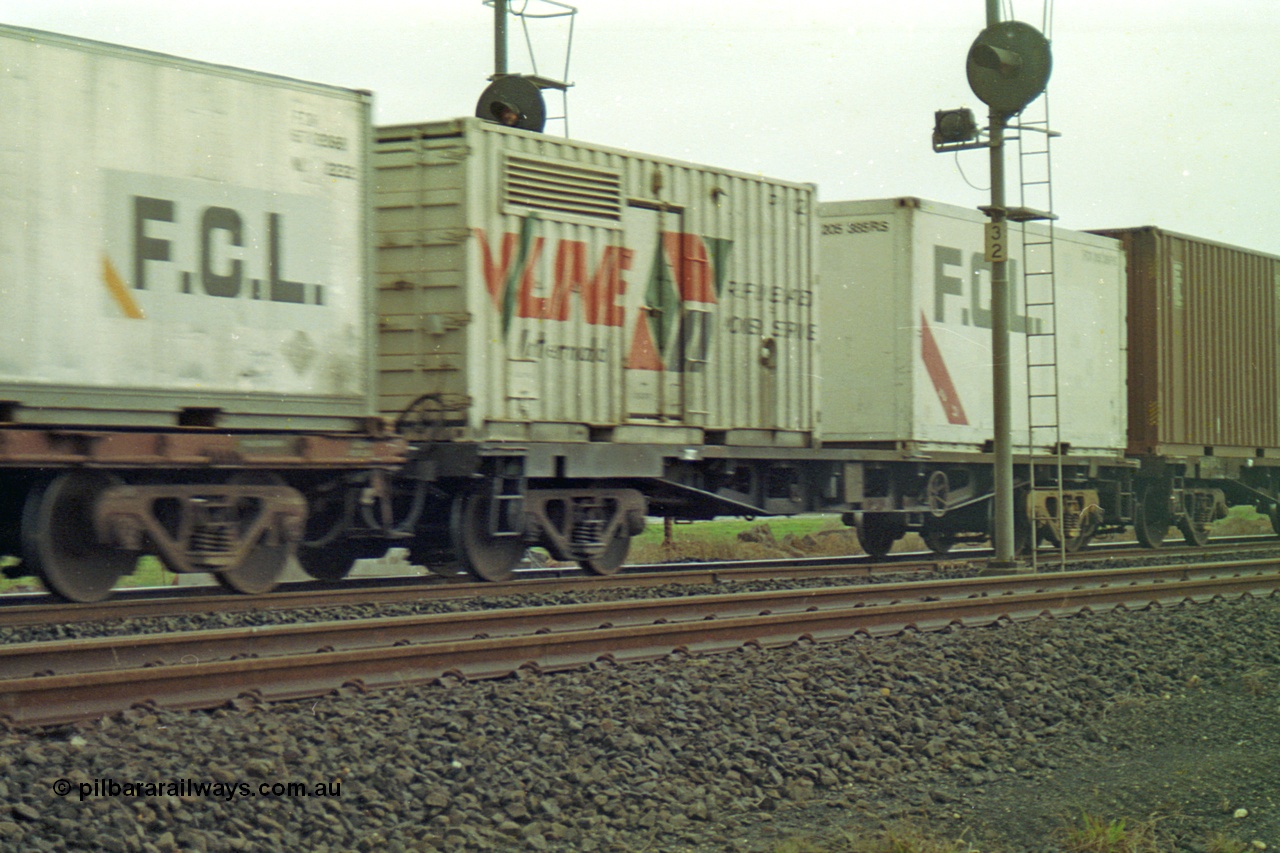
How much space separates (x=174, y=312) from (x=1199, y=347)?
46.1ft

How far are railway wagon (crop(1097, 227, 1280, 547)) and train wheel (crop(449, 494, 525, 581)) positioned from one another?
9.72 meters

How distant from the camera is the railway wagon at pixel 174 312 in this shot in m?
8.66

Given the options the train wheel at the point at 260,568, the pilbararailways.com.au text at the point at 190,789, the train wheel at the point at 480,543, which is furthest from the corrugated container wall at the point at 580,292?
the pilbararailways.com.au text at the point at 190,789

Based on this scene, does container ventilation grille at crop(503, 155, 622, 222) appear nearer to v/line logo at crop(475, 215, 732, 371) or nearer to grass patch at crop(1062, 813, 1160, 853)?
v/line logo at crop(475, 215, 732, 371)

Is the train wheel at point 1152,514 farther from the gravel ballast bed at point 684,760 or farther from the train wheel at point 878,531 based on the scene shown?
the gravel ballast bed at point 684,760

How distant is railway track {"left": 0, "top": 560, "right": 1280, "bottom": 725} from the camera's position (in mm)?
5902

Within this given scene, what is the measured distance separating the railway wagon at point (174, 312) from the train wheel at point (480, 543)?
→ 1.23 meters

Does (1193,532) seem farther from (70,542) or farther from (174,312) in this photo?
(70,542)

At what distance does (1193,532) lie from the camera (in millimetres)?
18891

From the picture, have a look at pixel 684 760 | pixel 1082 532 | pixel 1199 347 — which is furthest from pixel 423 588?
pixel 1199 347

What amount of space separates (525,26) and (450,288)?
25.8 feet

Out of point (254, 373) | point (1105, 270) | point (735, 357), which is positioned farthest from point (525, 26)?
point (254, 373)

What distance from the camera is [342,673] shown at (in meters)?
6.54

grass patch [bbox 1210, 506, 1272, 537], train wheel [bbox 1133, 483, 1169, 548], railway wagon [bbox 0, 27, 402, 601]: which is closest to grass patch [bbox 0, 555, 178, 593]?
railway wagon [bbox 0, 27, 402, 601]
